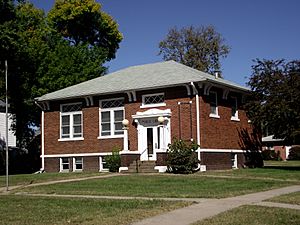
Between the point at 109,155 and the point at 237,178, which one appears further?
the point at 109,155

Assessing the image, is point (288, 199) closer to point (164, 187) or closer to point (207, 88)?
point (164, 187)

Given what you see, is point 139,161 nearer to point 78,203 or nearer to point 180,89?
point 180,89

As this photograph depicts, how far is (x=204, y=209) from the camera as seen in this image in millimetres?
12375

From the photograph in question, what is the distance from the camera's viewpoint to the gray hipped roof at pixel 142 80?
27.9m

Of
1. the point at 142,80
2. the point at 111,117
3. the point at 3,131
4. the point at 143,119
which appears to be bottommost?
the point at 3,131

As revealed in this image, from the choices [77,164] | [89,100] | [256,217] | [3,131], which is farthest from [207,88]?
[3,131]

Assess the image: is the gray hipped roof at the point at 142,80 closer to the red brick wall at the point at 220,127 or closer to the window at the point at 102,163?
the red brick wall at the point at 220,127

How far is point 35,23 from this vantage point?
1844 inches

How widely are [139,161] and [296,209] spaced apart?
54.8 ft

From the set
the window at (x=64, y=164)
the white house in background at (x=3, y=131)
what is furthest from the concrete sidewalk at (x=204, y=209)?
the white house in background at (x=3, y=131)

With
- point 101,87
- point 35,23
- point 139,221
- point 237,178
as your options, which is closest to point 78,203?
point 139,221

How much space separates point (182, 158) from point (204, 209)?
1332 cm

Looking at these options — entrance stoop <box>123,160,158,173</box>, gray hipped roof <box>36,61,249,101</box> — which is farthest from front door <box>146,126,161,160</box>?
gray hipped roof <box>36,61,249,101</box>

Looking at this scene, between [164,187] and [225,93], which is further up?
[225,93]
